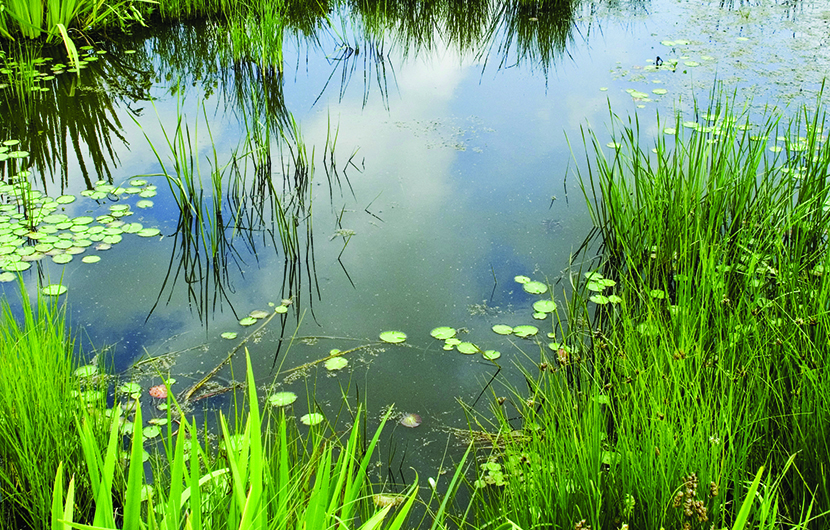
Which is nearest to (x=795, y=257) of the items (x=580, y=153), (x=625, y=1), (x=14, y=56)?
(x=580, y=153)

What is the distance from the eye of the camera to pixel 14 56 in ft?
14.9

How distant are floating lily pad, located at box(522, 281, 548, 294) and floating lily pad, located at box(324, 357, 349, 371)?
78 centimetres

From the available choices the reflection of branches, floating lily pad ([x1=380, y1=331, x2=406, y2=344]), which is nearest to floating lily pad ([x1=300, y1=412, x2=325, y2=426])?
floating lily pad ([x1=380, y1=331, x2=406, y2=344])

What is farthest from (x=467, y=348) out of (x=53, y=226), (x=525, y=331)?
(x=53, y=226)

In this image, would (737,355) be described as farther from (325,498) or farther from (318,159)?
(318,159)

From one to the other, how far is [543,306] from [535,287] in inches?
4.7

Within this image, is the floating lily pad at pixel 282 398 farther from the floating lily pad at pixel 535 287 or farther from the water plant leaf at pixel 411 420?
the floating lily pad at pixel 535 287

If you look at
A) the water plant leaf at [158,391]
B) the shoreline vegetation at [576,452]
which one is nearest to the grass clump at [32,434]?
the shoreline vegetation at [576,452]

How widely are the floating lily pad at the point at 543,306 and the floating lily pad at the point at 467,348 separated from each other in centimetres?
32

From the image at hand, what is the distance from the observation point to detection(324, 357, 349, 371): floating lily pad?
228 cm

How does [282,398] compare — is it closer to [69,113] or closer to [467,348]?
[467,348]

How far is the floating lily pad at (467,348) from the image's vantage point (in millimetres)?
2331

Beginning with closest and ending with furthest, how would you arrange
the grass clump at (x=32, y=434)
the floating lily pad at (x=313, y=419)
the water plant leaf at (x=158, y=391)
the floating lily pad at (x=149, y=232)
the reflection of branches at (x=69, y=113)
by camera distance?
1. the grass clump at (x=32, y=434)
2. the floating lily pad at (x=313, y=419)
3. the water plant leaf at (x=158, y=391)
4. the floating lily pad at (x=149, y=232)
5. the reflection of branches at (x=69, y=113)

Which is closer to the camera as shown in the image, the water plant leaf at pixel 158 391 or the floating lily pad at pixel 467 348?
the water plant leaf at pixel 158 391
